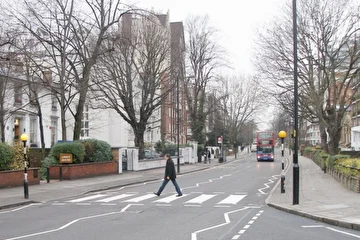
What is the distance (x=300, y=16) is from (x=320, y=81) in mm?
6600

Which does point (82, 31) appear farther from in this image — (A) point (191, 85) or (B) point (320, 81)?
(A) point (191, 85)

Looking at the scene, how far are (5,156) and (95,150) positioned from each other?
948 centimetres

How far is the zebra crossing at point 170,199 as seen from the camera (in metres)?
17.1

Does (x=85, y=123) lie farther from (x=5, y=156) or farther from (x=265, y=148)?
(x=5, y=156)

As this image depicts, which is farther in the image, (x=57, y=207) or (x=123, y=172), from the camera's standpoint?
(x=123, y=172)

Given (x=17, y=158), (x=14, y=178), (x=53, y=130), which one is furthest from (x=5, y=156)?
(x=53, y=130)

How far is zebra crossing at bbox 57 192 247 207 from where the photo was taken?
1714cm

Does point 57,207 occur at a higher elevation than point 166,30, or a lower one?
lower

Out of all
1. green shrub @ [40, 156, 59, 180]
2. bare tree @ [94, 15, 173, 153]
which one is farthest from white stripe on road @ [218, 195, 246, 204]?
bare tree @ [94, 15, 173, 153]

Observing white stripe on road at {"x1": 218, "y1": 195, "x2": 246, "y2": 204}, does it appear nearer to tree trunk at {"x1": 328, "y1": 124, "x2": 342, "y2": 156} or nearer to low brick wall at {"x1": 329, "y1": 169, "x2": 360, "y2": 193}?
low brick wall at {"x1": 329, "y1": 169, "x2": 360, "y2": 193}

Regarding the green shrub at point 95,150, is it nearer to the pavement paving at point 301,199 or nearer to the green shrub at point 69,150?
the green shrub at point 69,150

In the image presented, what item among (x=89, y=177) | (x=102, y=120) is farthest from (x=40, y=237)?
(x=102, y=120)

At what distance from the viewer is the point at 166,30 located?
41375 millimetres

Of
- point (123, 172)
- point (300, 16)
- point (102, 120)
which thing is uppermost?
point (300, 16)
